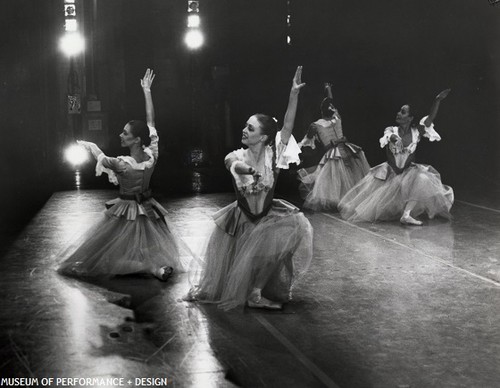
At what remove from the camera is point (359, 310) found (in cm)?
714

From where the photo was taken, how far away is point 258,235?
721 cm

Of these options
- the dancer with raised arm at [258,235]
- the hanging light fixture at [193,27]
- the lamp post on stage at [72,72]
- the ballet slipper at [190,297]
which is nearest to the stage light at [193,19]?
the hanging light fixture at [193,27]

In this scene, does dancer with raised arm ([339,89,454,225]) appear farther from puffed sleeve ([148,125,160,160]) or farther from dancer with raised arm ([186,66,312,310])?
dancer with raised arm ([186,66,312,310])

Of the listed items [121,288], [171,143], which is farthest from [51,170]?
[121,288]

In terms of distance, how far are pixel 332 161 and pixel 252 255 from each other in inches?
267

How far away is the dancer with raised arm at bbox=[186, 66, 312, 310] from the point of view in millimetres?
7168

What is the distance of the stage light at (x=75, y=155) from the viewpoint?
22862 millimetres

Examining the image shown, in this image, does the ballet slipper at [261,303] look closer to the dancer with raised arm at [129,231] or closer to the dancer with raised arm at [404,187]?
the dancer with raised arm at [129,231]

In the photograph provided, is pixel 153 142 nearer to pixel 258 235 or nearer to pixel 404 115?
pixel 258 235

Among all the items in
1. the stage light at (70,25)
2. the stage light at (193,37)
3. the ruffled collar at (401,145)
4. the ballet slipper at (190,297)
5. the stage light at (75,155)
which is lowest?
the stage light at (75,155)

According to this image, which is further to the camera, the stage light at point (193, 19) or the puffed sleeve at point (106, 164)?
the stage light at point (193, 19)

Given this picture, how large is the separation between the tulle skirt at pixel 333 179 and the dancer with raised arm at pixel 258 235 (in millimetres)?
5794

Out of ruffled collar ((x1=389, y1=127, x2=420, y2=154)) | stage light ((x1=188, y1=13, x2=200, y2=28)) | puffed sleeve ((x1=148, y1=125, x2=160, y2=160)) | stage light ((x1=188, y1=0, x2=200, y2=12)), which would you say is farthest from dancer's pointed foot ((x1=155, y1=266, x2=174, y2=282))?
stage light ((x1=188, y1=0, x2=200, y2=12))

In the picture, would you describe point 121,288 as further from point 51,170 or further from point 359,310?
point 51,170
